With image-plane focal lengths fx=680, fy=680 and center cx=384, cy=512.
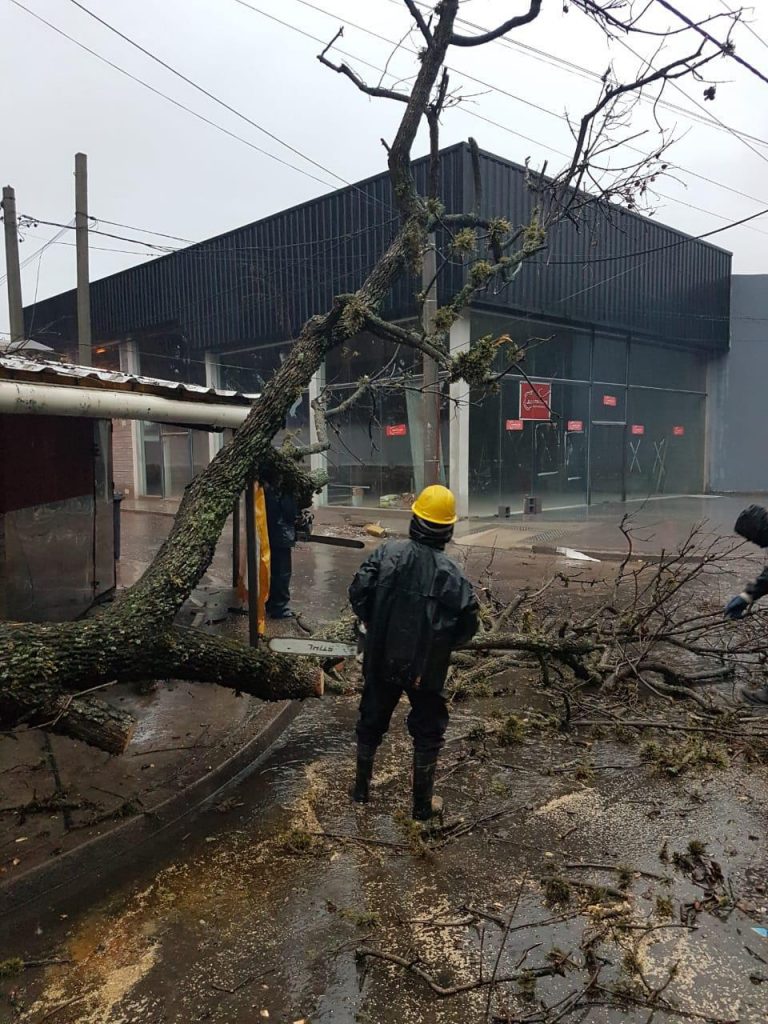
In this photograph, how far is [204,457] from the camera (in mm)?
20859

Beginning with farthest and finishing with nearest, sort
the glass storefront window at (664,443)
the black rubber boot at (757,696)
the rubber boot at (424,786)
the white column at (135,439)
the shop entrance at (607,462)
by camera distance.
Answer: the white column at (135,439), the glass storefront window at (664,443), the shop entrance at (607,462), the black rubber boot at (757,696), the rubber boot at (424,786)

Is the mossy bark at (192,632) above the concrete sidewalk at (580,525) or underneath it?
above

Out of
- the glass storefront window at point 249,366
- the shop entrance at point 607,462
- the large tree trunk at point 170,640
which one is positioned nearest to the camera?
the large tree trunk at point 170,640

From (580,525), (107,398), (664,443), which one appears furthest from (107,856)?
(664,443)

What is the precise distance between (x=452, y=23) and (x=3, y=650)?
5440 millimetres

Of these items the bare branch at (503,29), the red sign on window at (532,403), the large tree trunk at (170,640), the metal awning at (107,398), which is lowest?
the large tree trunk at (170,640)

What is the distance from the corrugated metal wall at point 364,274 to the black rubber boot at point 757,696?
1021cm

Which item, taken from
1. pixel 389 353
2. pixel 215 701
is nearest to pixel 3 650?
pixel 215 701

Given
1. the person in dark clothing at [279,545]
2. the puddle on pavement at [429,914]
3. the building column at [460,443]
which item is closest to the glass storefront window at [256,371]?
the building column at [460,443]

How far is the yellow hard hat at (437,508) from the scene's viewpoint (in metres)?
3.38

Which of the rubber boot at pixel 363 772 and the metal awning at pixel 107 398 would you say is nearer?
the rubber boot at pixel 363 772

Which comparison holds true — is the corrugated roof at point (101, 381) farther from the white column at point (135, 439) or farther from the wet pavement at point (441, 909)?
the white column at point (135, 439)

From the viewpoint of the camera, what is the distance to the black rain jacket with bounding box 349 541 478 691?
3285mm

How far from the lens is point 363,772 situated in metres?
3.60
